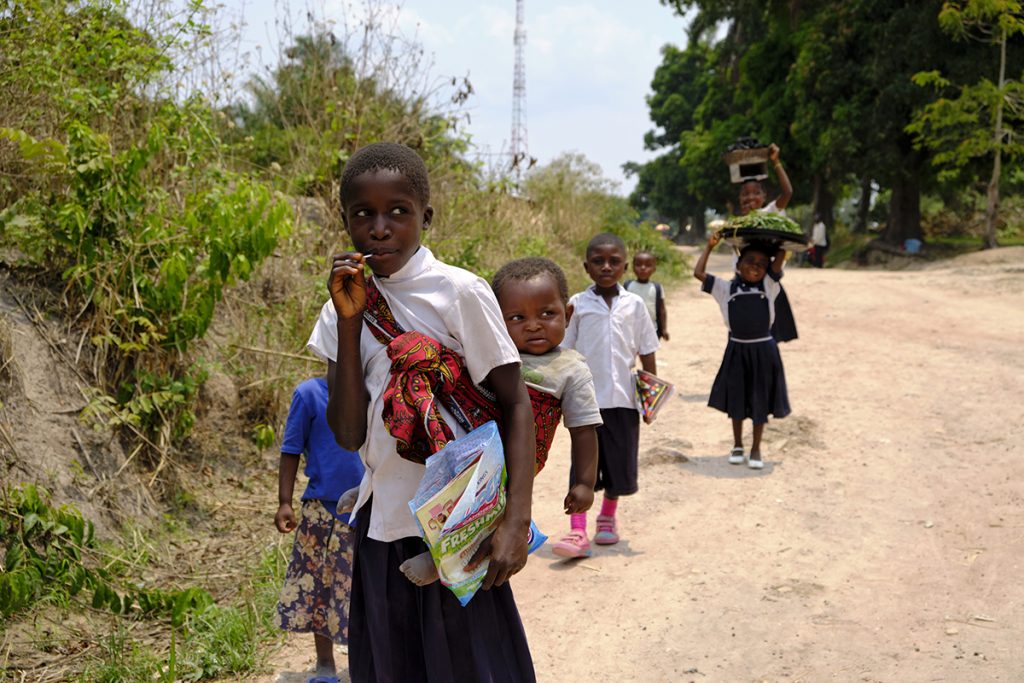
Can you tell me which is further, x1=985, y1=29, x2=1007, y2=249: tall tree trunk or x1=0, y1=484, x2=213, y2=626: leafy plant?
x1=985, y1=29, x2=1007, y2=249: tall tree trunk

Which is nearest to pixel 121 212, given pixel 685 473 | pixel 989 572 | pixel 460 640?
pixel 460 640

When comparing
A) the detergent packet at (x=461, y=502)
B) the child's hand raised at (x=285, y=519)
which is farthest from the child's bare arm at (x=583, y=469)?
the child's hand raised at (x=285, y=519)

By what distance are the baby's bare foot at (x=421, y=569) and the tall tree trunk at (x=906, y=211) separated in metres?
21.9

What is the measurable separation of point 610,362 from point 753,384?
1.90 meters

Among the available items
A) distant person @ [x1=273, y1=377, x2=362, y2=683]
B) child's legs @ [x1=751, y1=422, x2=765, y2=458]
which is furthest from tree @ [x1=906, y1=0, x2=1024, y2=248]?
distant person @ [x1=273, y1=377, x2=362, y2=683]

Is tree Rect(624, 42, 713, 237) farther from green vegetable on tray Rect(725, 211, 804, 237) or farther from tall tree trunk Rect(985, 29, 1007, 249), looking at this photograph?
green vegetable on tray Rect(725, 211, 804, 237)

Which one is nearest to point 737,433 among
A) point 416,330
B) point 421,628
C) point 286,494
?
point 286,494

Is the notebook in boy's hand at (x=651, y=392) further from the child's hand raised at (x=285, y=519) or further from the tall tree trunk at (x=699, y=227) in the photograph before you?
the tall tree trunk at (x=699, y=227)

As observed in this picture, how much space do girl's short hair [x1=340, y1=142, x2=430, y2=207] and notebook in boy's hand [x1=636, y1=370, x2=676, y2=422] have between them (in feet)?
8.60

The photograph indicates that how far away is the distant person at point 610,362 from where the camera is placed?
177 inches

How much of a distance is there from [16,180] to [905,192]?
834 inches

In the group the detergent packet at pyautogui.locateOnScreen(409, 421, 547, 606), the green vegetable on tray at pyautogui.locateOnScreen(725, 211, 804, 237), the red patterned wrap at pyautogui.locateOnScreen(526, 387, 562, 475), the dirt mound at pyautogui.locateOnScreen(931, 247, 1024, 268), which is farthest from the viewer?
the dirt mound at pyautogui.locateOnScreen(931, 247, 1024, 268)

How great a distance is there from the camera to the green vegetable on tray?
571cm

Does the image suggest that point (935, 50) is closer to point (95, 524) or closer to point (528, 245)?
point (528, 245)
